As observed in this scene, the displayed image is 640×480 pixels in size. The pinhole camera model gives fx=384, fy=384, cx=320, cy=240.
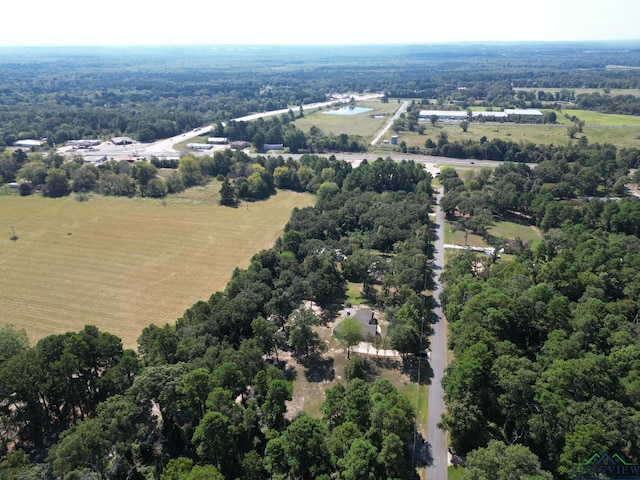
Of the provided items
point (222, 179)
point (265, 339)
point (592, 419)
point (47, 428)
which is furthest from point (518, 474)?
point (222, 179)

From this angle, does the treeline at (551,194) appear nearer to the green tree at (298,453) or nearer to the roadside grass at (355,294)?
the roadside grass at (355,294)

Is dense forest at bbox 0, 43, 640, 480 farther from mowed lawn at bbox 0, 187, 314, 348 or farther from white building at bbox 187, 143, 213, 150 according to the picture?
white building at bbox 187, 143, 213, 150

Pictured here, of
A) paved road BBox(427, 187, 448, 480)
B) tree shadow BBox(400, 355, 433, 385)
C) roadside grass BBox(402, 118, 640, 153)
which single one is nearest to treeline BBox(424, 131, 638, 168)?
roadside grass BBox(402, 118, 640, 153)

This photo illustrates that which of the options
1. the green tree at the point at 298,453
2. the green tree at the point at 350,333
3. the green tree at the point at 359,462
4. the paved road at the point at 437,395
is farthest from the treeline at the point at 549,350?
the green tree at the point at 298,453

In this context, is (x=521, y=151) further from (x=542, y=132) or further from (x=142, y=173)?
(x=142, y=173)

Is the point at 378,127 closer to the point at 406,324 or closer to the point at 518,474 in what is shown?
the point at 406,324
